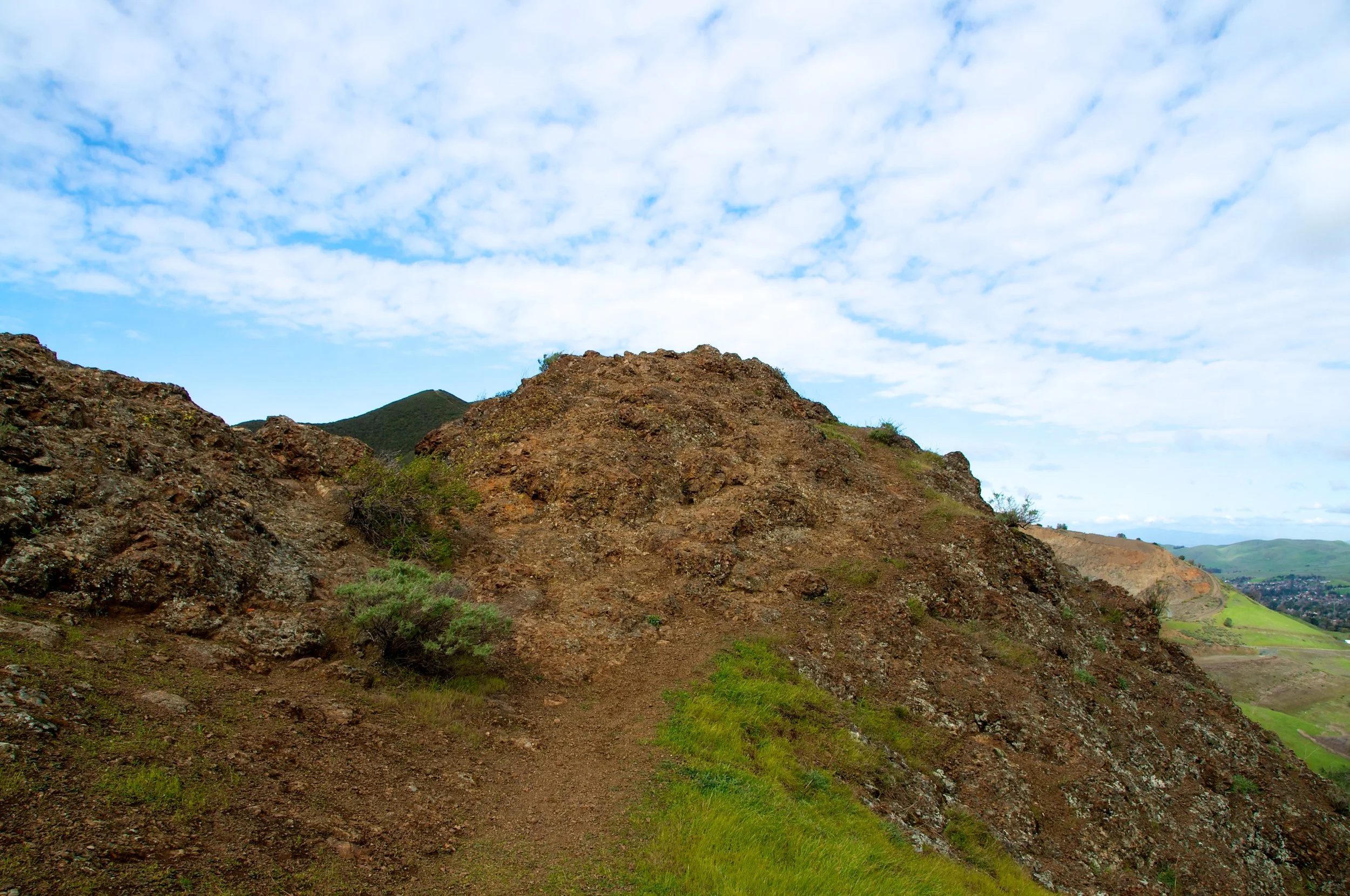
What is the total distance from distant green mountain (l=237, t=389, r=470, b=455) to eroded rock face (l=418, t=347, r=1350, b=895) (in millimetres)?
16791

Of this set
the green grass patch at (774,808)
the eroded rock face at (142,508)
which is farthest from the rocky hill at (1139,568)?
the eroded rock face at (142,508)

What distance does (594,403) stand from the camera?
17188mm

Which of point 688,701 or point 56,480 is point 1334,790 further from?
point 56,480

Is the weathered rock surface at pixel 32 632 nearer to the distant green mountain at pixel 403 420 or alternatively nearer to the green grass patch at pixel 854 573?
the green grass patch at pixel 854 573

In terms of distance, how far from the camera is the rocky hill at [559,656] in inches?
200

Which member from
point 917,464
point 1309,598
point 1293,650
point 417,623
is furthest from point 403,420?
point 1309,598

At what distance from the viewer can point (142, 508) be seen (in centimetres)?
810

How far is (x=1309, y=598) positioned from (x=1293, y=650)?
120 metres

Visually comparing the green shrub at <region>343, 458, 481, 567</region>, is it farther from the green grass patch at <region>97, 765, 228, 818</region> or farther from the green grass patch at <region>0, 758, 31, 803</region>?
the green grass patch at <region>0, 758, 31, 803</region>

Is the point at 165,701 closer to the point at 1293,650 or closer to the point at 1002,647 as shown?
the point at 1002,647

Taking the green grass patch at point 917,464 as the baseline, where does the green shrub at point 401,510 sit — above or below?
below

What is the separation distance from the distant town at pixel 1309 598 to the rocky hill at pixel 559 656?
4338 inches

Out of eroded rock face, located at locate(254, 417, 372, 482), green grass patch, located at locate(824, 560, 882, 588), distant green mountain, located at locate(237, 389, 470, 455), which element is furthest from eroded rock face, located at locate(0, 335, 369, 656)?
distant green mountain, located at locate(237, 389, 470, 455)

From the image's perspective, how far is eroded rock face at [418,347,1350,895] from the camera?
415 inches
